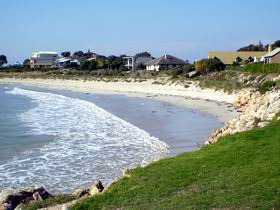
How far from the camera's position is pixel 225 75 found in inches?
2296

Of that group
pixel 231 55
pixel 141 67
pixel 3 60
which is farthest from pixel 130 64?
pixel 3 60

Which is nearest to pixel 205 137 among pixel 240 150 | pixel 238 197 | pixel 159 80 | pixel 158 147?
pixel 158 147

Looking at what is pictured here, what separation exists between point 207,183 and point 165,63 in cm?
9125

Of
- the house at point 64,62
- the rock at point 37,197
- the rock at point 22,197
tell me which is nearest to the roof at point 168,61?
the house at point 64,62

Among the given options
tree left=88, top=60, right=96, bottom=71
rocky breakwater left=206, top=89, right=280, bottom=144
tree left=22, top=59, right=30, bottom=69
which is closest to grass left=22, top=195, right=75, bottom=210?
rocky breakwater left=206, top=89, right=280, bottom=144

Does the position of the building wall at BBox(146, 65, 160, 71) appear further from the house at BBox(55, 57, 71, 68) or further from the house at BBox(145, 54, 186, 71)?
the house at BBox(55, 57, 71, 68)

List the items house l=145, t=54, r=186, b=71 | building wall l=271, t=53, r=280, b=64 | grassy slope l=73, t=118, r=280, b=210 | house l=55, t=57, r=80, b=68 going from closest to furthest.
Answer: grassy slope l=73, t=118, r=280, b=210
building wall l=271, t=53, r=280, b=64
house l=145, t=54, r=186, b=71
house l=55, t=57, r=80, b=68

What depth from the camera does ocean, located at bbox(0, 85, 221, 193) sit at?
631 inches

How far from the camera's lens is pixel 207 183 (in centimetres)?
932

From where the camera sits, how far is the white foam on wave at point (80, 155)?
50.8 feet

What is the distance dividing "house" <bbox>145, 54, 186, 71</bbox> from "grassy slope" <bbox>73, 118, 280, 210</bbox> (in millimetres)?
86471

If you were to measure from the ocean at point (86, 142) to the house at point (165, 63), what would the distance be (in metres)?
60.5

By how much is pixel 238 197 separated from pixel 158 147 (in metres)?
12.3

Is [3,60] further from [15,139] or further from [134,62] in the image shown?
[15,139]
